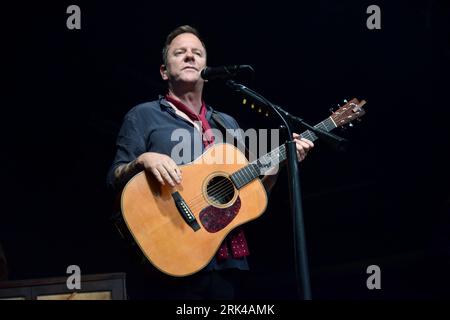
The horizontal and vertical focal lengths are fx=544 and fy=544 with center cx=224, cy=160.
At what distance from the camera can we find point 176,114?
258 centimetres

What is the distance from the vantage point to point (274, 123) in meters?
3.89

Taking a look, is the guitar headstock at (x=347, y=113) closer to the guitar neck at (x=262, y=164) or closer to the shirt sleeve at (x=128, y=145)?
the guitar neck at (x=262, y=164)

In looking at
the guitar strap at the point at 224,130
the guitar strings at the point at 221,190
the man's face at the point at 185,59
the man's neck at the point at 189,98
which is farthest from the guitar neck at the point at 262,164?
the man's face at the point at 185,59

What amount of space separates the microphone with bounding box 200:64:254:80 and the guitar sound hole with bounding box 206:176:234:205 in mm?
572

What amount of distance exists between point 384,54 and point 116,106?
195 centimetres

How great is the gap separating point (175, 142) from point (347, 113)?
91 centimetres

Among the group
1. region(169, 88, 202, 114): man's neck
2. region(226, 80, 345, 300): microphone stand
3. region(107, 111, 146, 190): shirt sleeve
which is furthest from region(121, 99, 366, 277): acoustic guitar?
region(226, 80, 345, 300): microphone stand

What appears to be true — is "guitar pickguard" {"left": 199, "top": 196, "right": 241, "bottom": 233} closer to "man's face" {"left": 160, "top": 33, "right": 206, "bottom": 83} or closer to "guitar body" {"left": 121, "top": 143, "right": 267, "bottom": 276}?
"guitar body" {"left": 121, "top": 143, "right": 267, "bottom": 276}

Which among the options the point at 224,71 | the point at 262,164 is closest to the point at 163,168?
the point at 224,71

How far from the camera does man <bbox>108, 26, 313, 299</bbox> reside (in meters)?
2.29

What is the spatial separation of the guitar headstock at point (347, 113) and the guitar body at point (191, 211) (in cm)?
55
